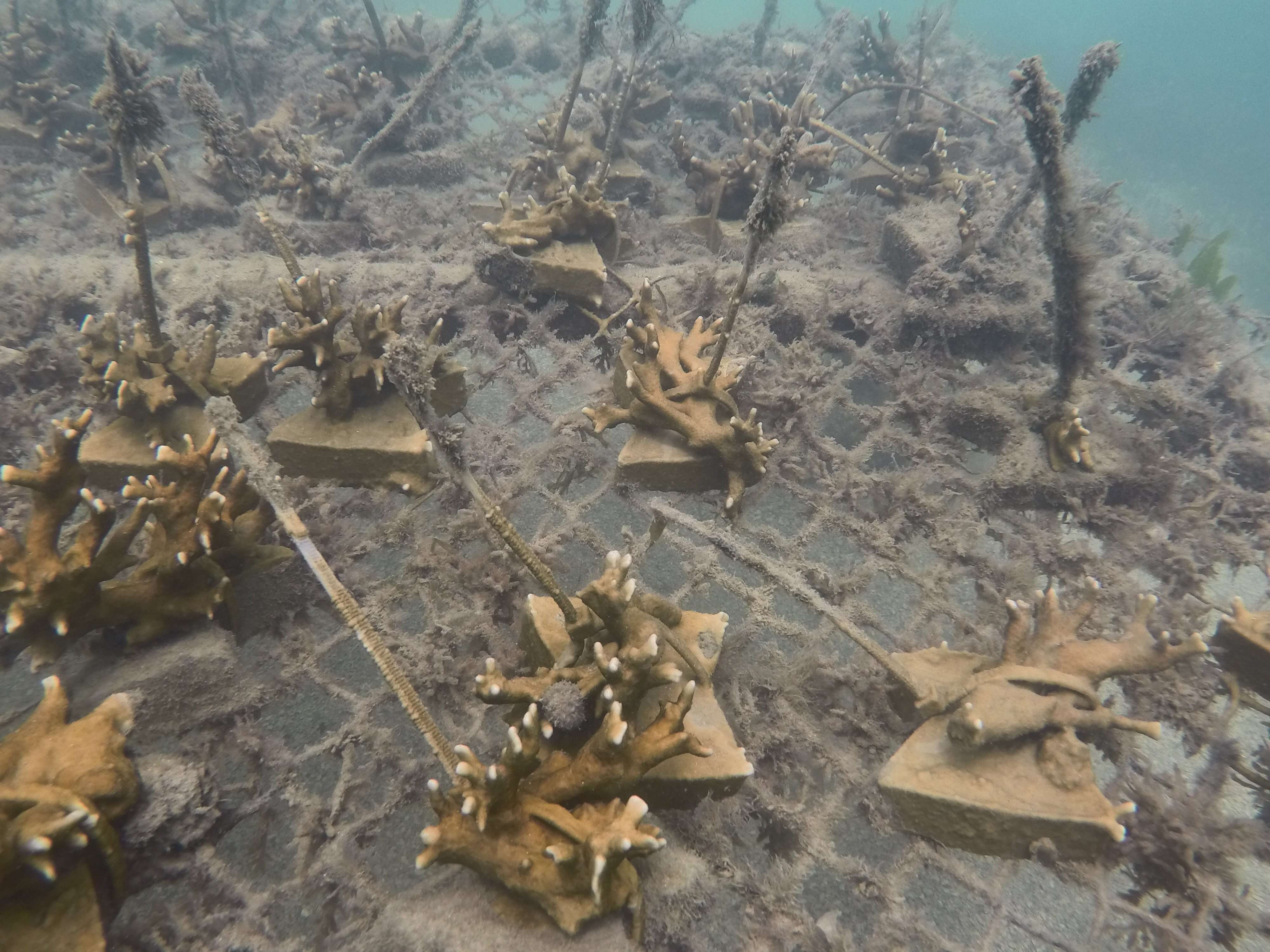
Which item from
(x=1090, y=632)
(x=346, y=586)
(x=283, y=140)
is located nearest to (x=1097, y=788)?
(x=1090, y=632)

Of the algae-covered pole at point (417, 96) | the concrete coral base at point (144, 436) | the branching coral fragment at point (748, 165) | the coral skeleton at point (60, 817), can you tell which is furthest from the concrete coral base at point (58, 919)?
the algae-covered pole at point (417, 96)

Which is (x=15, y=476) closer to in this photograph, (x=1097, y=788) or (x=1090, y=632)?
(x=1097, y=788)

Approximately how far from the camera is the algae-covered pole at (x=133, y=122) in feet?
13.3

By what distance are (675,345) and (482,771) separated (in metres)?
3.79

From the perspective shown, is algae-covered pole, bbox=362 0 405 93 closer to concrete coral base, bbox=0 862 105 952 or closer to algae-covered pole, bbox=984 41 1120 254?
algae-covered pole, bbox=984 41 1120 254

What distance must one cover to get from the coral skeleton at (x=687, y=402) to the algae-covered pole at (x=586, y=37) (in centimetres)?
439

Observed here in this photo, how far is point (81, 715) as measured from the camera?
9.66 feet

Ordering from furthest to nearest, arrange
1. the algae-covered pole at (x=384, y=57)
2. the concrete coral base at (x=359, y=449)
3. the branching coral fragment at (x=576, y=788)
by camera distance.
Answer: the algae-covered pole at (x=384, y=57), the concrete coral base at (x=359, y=449), the branching coral fragment at (x=576, y=788)

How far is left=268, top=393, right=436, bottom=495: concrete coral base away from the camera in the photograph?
4.25 m

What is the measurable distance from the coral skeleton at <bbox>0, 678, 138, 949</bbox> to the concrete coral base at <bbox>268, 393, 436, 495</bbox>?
1964mm

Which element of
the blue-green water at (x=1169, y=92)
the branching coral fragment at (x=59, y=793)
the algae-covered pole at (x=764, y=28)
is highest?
the blue-green water at (x=1169, y=92)

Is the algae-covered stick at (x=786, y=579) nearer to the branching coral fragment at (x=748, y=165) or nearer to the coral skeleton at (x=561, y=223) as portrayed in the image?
the coral skeleton at (x=561, y=223)

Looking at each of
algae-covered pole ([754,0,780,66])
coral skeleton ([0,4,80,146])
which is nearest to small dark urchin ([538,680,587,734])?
coral skeleton ([0,4,80,146])

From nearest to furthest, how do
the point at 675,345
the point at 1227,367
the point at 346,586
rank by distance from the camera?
the point at 346,586 → the point at 675,345 → the point at 1227,367
